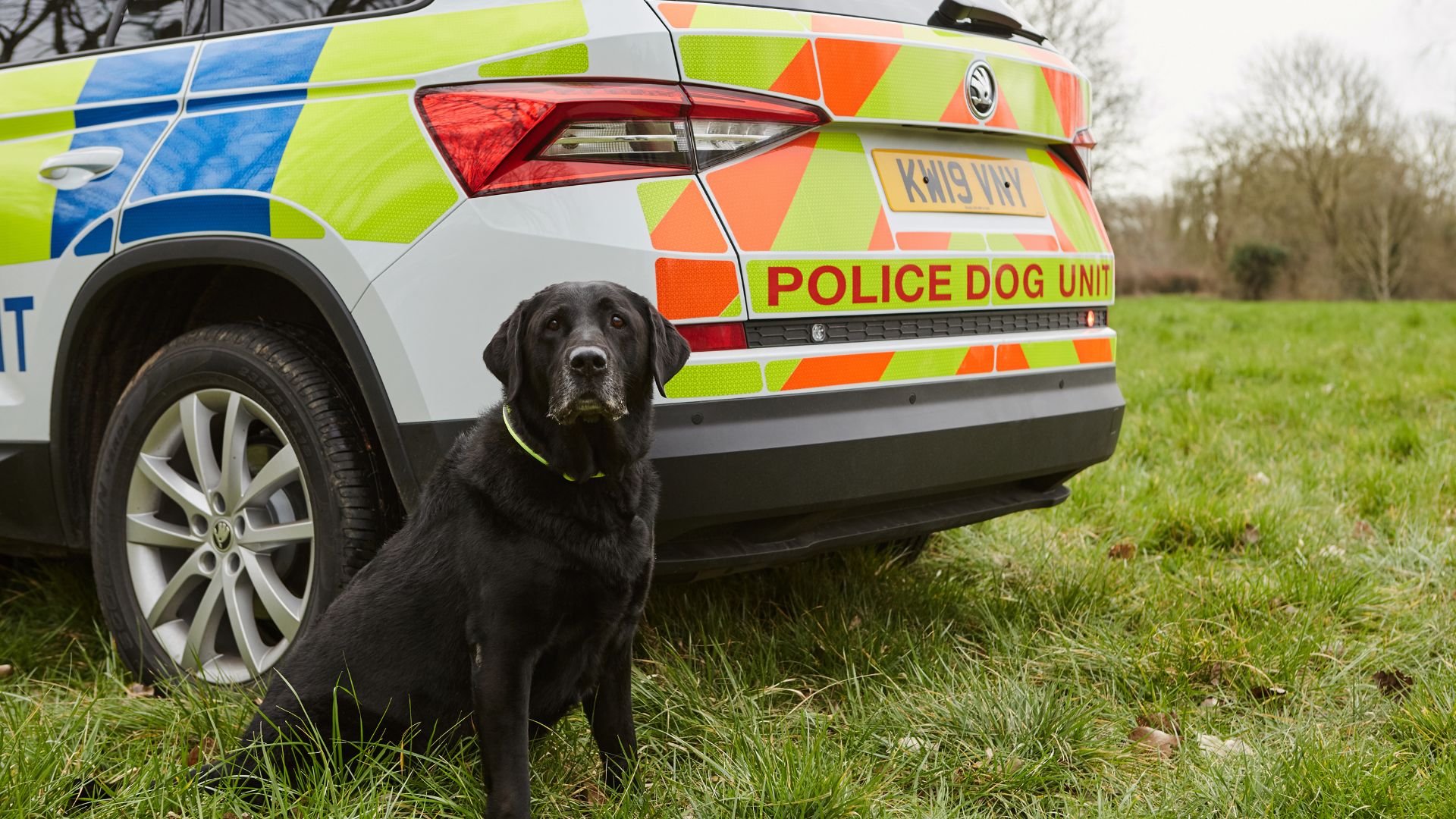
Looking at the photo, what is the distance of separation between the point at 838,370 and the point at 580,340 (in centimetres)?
59

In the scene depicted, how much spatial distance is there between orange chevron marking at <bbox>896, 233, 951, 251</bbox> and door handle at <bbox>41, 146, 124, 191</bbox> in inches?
69.7

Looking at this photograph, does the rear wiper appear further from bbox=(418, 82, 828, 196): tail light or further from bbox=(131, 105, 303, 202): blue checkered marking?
bbox=(131, 105, 303, 202): blue checkered marking

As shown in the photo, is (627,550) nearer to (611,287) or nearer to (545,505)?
(545,505)

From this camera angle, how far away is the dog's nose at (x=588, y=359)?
187 cm

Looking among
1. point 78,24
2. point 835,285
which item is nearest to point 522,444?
point 835,285

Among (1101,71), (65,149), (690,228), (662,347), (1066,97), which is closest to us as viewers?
Answer: (662,347)

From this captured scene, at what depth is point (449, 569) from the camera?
203 centimetres

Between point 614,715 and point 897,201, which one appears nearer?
point 614,715

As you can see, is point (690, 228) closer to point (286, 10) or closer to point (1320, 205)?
point (286, 10)

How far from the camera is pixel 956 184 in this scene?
99.5 inches

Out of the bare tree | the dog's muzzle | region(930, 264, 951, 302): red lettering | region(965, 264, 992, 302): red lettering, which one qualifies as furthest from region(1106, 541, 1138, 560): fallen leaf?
the bare tree

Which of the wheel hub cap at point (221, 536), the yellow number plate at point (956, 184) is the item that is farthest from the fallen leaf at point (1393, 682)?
the wheel hub cap at point (221, 536)

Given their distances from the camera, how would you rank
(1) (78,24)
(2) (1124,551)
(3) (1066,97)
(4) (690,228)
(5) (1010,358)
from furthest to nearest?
(2) (1124,551) < (1) (78,24) < (3) (1066,97) < (5) (1010,358) < (4) (690,228)

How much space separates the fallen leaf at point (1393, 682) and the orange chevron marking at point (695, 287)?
1.78 metres
